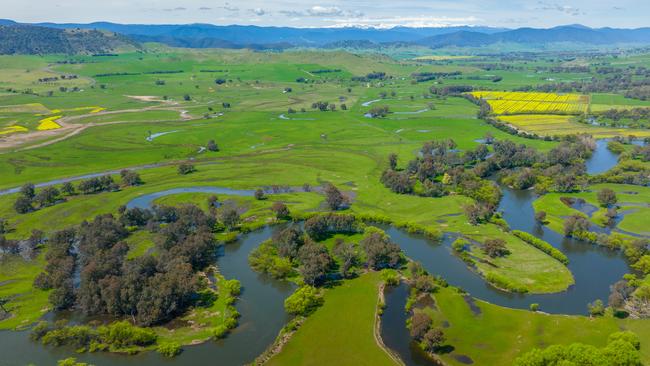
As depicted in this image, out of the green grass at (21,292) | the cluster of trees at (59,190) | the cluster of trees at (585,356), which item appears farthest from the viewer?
the cluster of trees at (59,190)

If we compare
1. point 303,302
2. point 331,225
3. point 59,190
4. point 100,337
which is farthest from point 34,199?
point 303,302

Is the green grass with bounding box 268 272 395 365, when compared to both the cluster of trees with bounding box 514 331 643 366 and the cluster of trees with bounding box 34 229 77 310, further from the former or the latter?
the cluster of trees with bounding box 34 229 77 310

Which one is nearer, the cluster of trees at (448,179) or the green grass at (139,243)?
the green grass at (139,243)

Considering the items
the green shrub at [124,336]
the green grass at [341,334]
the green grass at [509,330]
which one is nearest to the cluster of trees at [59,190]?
the green shrub at [124,336]

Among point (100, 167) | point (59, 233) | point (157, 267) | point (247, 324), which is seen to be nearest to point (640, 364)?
point (247, 324)

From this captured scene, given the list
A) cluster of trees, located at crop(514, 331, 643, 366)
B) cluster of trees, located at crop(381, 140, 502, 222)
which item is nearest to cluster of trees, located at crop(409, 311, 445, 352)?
cluster of trees, located at crop(514, 331, 643, 366)

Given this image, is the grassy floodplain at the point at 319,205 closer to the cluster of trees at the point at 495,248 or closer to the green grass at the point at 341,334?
the green grass at the point at 341,334

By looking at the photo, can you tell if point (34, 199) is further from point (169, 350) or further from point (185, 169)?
point (169, 350)
